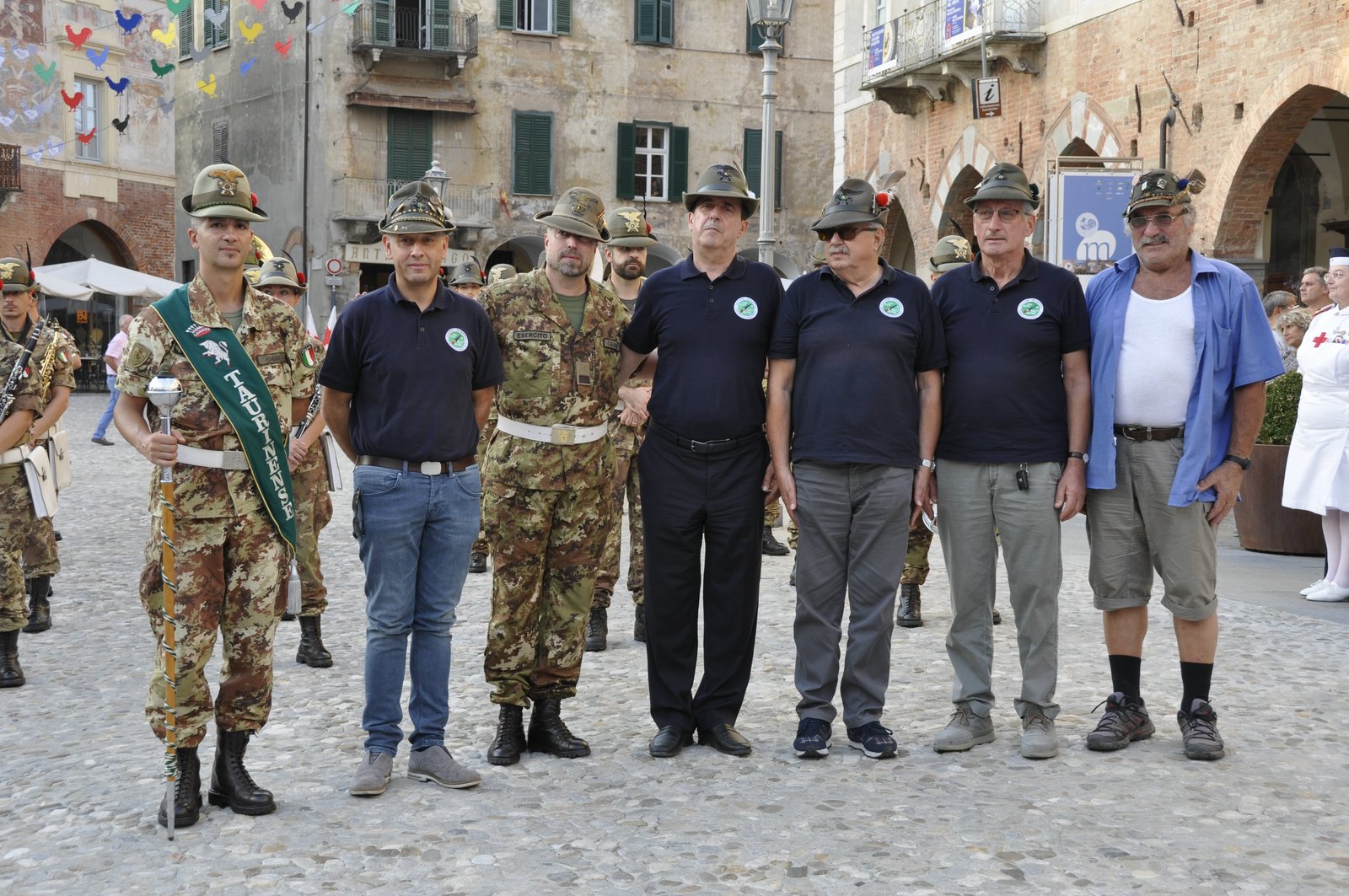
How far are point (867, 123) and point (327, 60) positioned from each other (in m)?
15.1

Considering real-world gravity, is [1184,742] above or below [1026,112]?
below

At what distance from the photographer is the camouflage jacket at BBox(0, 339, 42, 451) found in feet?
24.4

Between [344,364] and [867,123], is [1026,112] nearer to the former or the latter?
[867,123]

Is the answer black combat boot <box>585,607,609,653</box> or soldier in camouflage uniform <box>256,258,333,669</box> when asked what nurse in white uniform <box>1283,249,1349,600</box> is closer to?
black combat boot <box>585,607,609,653</box>

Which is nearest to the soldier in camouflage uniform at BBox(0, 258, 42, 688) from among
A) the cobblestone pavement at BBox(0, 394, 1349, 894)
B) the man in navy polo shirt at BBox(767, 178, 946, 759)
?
the cobblestone pavement at BBox(0, 394, 1349, 894)

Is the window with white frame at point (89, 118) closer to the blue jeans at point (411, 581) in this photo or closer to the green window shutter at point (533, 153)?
the green window shutter at point (533, 153)

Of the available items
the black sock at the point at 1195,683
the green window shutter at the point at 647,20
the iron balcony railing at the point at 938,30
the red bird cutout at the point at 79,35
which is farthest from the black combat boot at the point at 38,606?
the green window shutter at the point at 647,20

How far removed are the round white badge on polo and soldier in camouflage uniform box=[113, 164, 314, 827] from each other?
2.79 metres

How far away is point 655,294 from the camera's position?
6117mm

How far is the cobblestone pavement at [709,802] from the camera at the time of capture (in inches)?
182

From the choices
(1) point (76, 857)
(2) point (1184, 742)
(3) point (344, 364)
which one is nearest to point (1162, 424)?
(2) point (1184, 742)

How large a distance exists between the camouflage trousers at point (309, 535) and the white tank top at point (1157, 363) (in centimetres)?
393

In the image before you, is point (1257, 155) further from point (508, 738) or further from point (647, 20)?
point (647, 20)

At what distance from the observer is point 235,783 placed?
5.19 meters
